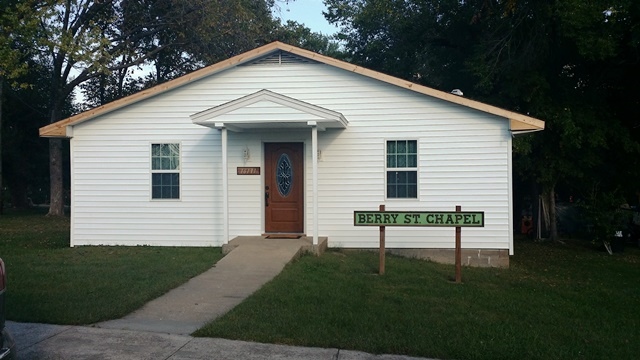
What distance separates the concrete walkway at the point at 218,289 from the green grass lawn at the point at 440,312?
Answer: 1.04 ft

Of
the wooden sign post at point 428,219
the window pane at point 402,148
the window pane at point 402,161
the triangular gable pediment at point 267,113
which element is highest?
the triangular gable pediment at point 267,113

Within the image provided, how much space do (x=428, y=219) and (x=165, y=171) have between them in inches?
256

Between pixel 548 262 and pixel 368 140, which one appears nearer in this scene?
pixel 368 140

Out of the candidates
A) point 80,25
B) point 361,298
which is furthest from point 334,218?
point 80,25

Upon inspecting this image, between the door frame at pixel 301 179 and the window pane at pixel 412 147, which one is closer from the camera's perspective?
the window pane at pixel 412 147

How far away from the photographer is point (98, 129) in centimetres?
1431

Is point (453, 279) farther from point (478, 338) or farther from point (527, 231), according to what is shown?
point (527, 231)

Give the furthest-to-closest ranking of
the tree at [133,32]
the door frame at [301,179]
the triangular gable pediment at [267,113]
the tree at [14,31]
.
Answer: the tree at [133,32] → the tree at [14,31] → the door frame at [301,179] → the triangular gable pediment at [267,113]

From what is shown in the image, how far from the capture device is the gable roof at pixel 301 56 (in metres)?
12.8

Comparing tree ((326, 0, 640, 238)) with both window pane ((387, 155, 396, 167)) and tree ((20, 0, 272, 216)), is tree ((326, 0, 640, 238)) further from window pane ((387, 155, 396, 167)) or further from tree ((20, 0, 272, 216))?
tree ((20, 0, 272, 216))

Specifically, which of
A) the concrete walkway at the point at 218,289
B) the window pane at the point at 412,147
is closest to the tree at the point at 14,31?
the concrete walkway at the point at 218,289

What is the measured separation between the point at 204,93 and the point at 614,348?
10.1 m

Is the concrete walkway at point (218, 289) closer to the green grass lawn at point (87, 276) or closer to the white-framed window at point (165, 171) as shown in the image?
the green grass lawn at point (87, 276)

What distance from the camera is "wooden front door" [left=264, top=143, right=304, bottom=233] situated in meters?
14.0
